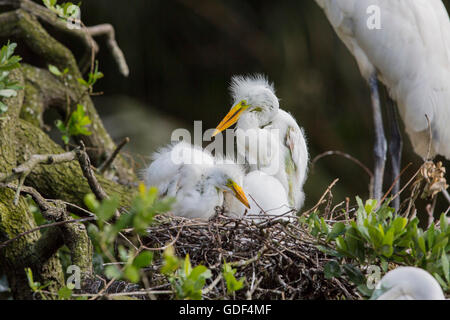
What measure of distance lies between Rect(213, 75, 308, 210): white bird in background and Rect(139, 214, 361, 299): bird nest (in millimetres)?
429

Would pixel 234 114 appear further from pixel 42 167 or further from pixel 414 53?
pixel 414 53

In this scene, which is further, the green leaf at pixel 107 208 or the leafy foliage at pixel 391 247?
the leafy foliage at pixel 391 247

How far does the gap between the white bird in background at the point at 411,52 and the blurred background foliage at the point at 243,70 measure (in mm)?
2194

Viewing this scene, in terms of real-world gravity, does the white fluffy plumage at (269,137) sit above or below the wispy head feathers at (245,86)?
below

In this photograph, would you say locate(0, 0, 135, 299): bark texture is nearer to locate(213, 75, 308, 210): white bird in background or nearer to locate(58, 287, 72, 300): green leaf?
locate(58, 287, 72, 300): green leaf

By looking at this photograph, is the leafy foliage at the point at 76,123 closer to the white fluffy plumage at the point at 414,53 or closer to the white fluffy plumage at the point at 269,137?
the white fluffy plumage at the point at 269,137

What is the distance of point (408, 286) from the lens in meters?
1.21

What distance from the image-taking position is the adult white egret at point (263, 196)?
193 centimetres

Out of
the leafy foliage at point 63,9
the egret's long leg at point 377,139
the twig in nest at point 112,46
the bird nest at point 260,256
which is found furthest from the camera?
the egret's long leg at point 377,139

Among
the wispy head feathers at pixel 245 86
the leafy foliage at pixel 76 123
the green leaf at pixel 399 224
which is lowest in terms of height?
the green leaf at pixel 399 224

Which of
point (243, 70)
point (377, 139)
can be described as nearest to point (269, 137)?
point (377, 139)

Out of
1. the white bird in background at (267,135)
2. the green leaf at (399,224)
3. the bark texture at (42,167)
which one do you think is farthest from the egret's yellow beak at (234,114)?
the green leaf at (399,224)

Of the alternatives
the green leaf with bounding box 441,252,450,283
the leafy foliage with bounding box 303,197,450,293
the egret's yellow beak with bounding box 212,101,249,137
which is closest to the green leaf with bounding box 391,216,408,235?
the leafy foliage with bounding box 303,197,450,293

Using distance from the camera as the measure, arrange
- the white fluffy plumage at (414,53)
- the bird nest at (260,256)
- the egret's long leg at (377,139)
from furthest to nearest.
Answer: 1. the egret's long leg at (377,139)
2. the white fluffy plumage at (414,53)
3. the bird nest at (260,256)
